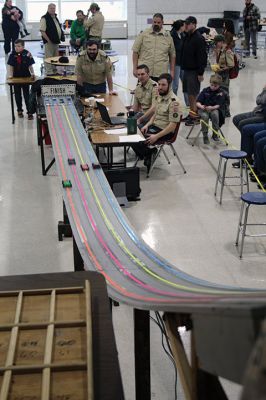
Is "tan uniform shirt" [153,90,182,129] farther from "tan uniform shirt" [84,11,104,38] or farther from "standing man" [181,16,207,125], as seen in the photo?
"tan uniform shirt" [84,11,104,38]

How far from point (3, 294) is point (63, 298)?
0.27 meters

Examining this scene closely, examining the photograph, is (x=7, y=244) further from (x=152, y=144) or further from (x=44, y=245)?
(x=152, y=144)

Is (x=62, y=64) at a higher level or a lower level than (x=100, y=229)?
higher

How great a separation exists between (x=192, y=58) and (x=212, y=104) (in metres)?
1.29

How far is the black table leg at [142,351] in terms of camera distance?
104 inches

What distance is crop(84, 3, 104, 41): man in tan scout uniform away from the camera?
14483 millimetres

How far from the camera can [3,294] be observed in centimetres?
259

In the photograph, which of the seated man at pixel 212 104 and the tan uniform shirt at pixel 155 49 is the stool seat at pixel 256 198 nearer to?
the seated man at pixel 212 104

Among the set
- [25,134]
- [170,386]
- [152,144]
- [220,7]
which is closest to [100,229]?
[170,386]

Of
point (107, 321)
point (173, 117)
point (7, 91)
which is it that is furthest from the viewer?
point (7, 91)

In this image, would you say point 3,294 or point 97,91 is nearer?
point 3,294

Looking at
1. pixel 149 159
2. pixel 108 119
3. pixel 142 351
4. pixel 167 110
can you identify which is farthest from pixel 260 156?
pixel 142 351

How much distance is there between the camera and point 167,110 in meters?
7.41

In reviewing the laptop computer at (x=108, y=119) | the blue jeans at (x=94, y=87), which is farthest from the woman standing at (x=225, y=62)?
the laptop computer at (x=108, y=119)
